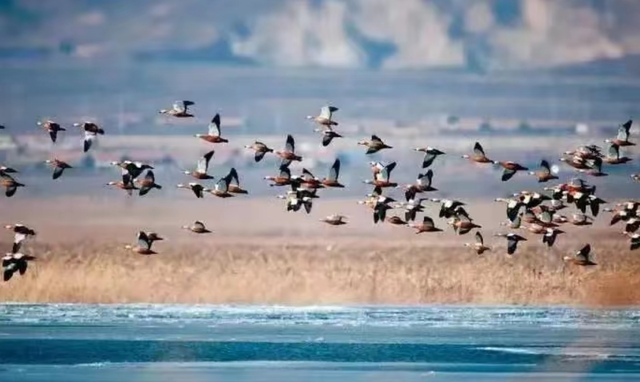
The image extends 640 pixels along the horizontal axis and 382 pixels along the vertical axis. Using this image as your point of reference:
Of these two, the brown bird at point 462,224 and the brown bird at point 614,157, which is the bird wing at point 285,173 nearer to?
the brown bird at point 462,224

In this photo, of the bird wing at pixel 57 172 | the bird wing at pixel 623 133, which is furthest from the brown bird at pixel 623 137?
the bird wing at pixel 57 172

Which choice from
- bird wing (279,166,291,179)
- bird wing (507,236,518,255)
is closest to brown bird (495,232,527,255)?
bird wing (507,236,518,255)

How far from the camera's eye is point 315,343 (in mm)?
21391

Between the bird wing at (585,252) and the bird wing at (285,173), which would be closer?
the bird wing at (285,173)

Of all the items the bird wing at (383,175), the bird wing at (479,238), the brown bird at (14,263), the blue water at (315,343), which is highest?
the bird wing at (383,175)

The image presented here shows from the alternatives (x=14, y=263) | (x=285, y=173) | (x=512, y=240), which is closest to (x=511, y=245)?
(x=512, y=240)

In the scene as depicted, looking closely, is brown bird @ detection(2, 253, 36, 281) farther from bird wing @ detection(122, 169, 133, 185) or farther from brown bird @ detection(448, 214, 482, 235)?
brown bird @ detection(448, 214, 482, 235)

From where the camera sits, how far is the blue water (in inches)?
723

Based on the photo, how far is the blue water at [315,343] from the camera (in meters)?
18.4

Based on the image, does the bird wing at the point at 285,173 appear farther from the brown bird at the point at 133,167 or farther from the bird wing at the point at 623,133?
the bird wing at the point at 623,133

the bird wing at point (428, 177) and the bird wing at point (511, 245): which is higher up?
the bird wing at point (428, 177)

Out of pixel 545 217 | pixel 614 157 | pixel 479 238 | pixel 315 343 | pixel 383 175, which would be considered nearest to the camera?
pixel 315 343

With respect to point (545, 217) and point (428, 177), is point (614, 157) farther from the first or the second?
point (428, 177)

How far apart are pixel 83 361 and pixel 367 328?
5574 mm
